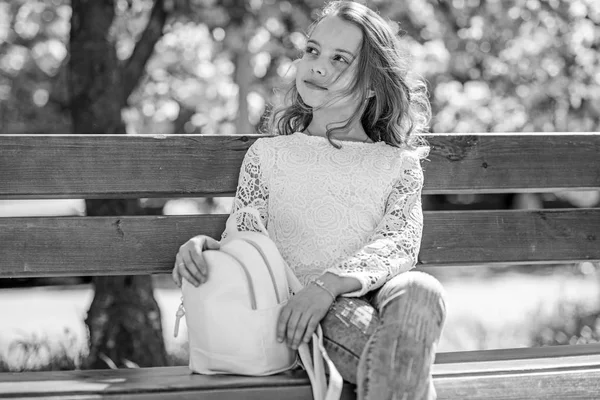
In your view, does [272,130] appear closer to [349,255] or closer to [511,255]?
[349,255]

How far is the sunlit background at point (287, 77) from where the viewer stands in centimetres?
464

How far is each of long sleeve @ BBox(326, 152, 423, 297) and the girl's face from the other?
1.09ft

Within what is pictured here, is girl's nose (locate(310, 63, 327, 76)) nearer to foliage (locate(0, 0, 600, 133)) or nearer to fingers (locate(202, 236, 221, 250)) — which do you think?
fingers (locate(202, 236, 221, 250))

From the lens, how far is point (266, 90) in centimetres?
580

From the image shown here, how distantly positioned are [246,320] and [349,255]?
493 mm

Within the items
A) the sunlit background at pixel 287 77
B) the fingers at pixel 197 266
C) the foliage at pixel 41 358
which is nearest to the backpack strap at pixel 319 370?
the fingers at pixel 197 266

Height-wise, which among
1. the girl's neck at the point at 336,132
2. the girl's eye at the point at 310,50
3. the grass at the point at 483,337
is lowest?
the grass at the point at 483,337

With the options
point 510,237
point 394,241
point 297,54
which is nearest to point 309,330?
point 394,241

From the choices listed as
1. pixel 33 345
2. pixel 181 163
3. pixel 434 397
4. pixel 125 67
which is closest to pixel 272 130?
pixel 181 163

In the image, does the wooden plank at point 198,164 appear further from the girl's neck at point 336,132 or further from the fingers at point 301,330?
the fingers at point 301,330

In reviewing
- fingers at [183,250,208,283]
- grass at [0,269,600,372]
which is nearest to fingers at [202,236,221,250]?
fingers at [183,250,208,283]

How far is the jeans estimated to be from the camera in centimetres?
222

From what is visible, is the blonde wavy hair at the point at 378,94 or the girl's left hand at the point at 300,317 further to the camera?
the blonde wavy hair at the point at 378,94

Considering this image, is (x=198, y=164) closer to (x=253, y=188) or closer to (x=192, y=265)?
(x=253, y=188)
